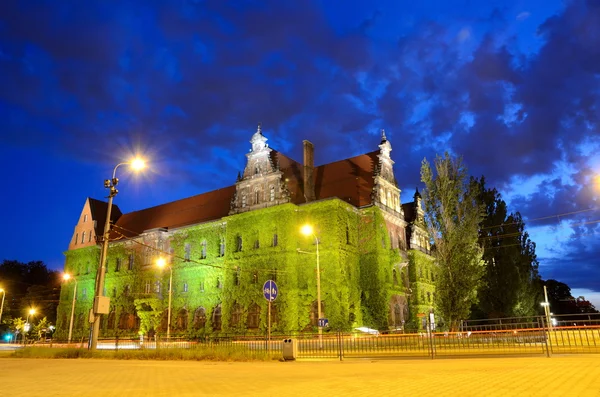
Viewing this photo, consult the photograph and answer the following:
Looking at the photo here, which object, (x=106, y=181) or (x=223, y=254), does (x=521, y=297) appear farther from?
(x=106, y=181)

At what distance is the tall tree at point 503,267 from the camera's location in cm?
4522

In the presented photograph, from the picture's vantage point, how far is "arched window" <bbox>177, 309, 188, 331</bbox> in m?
50.7

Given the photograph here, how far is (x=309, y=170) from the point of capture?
4991 cm

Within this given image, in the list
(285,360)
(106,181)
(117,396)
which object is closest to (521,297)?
(285,360)

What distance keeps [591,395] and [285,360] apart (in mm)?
13349

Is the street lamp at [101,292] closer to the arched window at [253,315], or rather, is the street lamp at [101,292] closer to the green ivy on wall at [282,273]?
the green ivy on wall at [282,273]

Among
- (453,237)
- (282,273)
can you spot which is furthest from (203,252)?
(453,237)

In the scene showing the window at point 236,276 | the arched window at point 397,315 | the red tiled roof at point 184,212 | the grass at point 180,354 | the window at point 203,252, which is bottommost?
the grass at point 180,354

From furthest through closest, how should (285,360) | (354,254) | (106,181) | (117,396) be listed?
1. (354,254)
2. (106,181)
3. (285,360)
4. (117,396)

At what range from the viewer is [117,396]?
25.5 ft

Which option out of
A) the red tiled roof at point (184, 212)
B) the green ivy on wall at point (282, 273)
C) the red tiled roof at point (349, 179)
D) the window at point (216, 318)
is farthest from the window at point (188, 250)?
the red tiled roof at point (349, 179)

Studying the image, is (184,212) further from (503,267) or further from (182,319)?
(503,267)

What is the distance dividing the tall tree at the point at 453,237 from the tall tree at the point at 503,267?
1054 centimetres

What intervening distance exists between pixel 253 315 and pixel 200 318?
8.14 m
